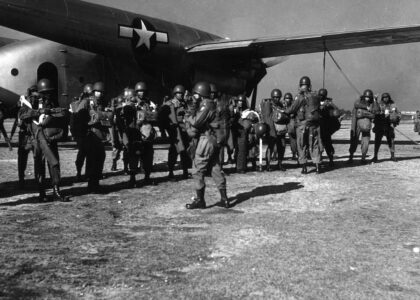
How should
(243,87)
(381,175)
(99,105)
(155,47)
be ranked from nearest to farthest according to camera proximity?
(99,105) < (381,175) < (155,47) < (243,87)

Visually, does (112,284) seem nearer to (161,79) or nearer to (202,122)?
(202,122)

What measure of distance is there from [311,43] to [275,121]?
23.4ft

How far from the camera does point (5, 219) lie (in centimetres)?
→ 653

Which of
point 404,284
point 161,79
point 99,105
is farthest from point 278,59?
point 404,284

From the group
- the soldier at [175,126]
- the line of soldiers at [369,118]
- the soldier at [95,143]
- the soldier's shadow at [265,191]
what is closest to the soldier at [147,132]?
the soldier at [175,126]

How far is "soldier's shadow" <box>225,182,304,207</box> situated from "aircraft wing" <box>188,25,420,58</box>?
7.75 m

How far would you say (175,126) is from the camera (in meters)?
10.2

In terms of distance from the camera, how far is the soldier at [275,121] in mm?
12141

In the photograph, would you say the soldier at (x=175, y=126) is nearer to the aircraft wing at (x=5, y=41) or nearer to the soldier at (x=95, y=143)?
the soldier at (x=95, y=143)

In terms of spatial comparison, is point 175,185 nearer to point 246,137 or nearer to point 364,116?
point 246,137

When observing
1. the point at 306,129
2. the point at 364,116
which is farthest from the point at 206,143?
the point at 364,116

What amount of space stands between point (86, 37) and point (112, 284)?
12.0m

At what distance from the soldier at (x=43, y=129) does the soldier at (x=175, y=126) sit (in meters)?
2.72

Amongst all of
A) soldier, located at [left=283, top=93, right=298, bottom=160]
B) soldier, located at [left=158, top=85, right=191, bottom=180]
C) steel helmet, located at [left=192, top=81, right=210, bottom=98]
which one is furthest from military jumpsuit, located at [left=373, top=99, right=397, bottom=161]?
steel helmet, located at [left=192, top=81, right=210, bottom=98]
